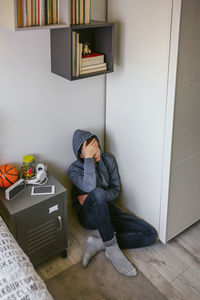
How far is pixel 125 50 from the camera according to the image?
2.47 meters

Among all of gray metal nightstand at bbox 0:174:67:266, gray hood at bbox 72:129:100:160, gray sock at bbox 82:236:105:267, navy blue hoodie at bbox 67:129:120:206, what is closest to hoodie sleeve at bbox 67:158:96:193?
navy blue hoodie at bbox 67:129:120:206

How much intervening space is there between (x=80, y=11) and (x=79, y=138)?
0.84 meters

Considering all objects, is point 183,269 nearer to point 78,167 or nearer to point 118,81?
point 78,167

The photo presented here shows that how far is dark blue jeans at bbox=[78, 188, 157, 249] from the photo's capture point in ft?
8.14

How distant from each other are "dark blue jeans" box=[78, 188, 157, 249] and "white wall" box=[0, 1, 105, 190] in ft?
1.17

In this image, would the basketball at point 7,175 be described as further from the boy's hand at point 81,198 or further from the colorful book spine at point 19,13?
the colorful book spine at point 19,13

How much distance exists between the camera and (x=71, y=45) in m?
2.20

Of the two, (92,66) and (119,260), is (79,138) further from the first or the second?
(119,260)

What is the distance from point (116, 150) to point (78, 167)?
322 millimetres

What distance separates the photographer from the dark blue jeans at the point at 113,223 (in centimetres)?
248

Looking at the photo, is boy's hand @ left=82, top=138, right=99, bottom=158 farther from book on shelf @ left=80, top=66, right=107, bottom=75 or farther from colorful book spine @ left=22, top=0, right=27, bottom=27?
colorful book spine @ left=22, top=0, right=27, bottom=27

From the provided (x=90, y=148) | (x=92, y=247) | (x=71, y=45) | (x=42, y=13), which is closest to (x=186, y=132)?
(x=90, y=148)

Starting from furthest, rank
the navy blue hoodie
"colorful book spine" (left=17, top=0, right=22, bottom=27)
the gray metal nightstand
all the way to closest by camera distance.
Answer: the navy blue hoodie < the gray metal nightstand < "colorful book spine" (left=17, top=0, right=22, bottom=27)

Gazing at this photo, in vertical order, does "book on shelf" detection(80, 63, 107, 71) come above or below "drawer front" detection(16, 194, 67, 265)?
above
